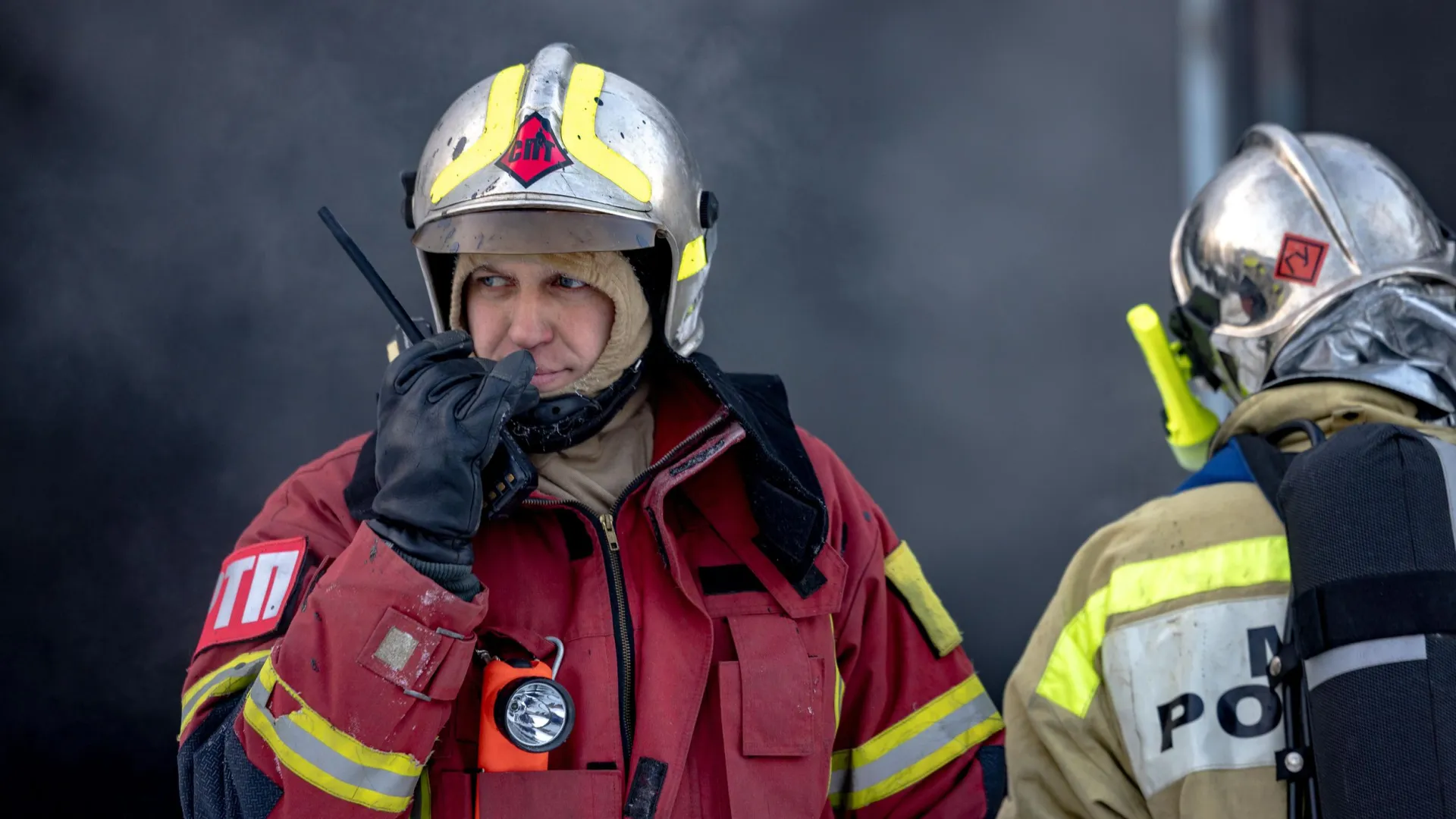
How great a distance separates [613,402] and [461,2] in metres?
1.34

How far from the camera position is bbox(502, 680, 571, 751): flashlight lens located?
1830mm

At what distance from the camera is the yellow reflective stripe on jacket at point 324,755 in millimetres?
1712

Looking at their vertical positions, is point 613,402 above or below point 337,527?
above

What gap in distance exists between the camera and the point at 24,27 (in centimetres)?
264

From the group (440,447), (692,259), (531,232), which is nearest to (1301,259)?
(692,259)

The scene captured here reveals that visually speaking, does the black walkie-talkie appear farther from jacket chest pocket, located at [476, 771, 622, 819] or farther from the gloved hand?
jacket chest pocket, located at [476, 771, 622, 819]

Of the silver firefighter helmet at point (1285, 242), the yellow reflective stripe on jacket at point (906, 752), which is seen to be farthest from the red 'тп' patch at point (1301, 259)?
the yellow reflective stripe on jacket at point (906, 752)

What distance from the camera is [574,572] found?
2.01 meters

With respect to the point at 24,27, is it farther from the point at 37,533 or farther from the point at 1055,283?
the point at 1055,283

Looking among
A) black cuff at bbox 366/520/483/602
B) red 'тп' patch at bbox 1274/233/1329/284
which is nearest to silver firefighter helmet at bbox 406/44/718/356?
black cuff at bbox 366/520/483/602

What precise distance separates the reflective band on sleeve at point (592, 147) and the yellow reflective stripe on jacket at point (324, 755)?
3.00 feet

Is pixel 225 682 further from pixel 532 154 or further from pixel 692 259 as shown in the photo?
pixel 692 259

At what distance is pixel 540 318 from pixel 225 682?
71 centimetres

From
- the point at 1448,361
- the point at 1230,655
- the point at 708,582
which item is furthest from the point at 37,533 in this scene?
the point at 1448,361
